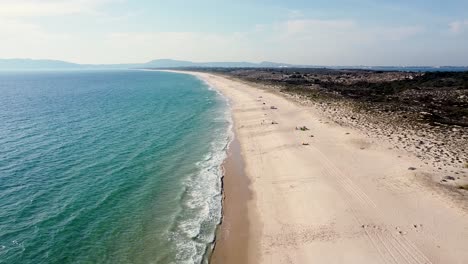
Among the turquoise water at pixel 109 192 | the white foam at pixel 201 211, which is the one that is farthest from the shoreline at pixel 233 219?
the turquoise water at pixel 109 192

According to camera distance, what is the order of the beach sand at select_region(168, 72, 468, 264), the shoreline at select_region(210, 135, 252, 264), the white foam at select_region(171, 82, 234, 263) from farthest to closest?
the white foam at select_region(171, 82, 234, 263) < the shoreline at select_region(210, 135, 252, 264) < the beach sand at select_region(168, 72, 468, 264)

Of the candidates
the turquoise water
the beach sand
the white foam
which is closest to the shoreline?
the beach sand

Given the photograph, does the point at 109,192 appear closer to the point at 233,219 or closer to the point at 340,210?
the point at 233,219

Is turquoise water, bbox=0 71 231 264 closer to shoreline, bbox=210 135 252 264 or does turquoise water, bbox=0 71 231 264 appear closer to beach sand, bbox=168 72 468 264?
shoreline, bbox=210 135 252 264

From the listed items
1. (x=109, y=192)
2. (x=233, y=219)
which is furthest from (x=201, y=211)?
(x=109, y=192)

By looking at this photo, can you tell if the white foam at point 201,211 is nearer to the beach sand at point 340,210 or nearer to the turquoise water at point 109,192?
the turquoise water at point 109,192

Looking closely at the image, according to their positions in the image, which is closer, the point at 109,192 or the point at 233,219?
A: the point at 233,219
